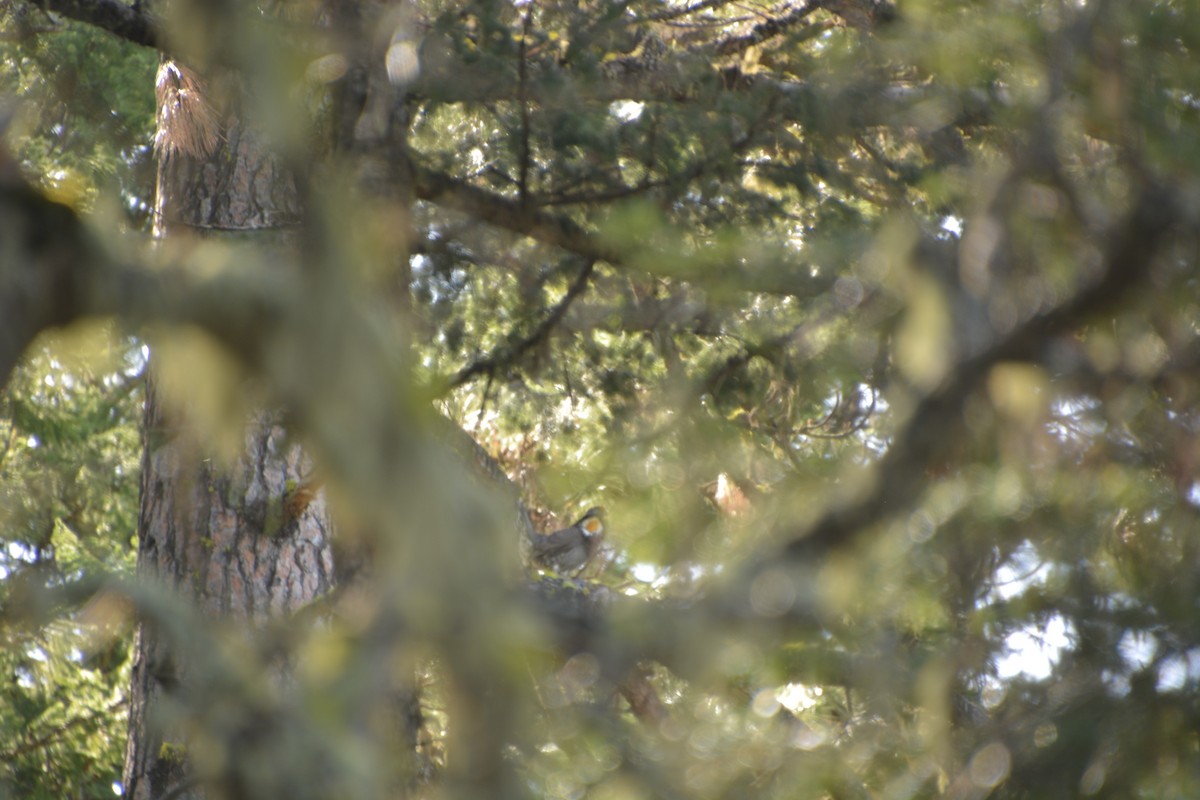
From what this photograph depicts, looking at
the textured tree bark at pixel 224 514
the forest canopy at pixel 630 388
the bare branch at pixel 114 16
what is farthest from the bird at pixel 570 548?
the bare branch at pixel 114 16

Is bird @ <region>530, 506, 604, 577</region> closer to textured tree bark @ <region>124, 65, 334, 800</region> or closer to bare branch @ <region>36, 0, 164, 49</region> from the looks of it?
textured tree bark @ <region>124, 65, 334, 800</region>

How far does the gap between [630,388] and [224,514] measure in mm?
1543

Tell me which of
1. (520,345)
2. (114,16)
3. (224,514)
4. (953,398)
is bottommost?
(953,398)

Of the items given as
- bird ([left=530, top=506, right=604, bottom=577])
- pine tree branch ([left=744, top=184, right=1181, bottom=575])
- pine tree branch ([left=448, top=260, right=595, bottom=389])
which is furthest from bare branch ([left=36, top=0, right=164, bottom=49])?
bird ([left=530, top=506, right=604, bottom=577])

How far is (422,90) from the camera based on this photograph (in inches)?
150

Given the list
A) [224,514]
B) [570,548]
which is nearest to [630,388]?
[224,514]

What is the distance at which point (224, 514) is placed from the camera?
423cm

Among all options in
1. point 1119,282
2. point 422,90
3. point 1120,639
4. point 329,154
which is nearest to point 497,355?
point 422,90

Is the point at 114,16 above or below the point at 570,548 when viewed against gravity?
above

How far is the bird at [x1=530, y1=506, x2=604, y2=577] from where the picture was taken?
672cm

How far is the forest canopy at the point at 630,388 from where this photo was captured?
57.0 inches

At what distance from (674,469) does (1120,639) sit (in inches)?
44.5

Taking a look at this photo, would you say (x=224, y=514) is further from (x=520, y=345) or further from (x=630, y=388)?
(x=630, y=388)

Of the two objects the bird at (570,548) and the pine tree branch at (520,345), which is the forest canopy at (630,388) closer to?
the pine tree branch at (520,345)
